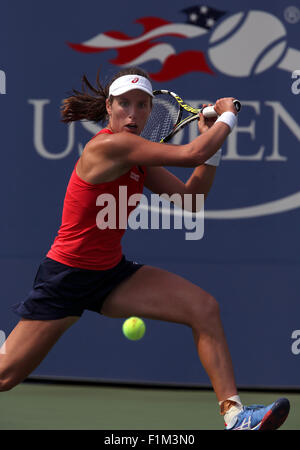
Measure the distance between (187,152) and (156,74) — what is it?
5.91ft

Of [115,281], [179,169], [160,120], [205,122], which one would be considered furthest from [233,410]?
[179,169]

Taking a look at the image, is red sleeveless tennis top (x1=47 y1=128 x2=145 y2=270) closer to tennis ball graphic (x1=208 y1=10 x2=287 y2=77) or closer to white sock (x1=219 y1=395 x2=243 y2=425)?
white sock (x1=219 y1=395 x2=243 y2=425)

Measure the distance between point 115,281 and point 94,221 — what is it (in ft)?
0.84

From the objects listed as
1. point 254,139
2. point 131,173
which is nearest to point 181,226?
point 254,139

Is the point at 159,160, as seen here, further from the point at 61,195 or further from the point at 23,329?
the point at 61,195

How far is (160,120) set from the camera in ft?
11.8

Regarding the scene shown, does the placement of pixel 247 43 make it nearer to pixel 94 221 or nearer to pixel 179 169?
pixel 179 169

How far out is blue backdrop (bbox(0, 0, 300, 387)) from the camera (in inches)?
185

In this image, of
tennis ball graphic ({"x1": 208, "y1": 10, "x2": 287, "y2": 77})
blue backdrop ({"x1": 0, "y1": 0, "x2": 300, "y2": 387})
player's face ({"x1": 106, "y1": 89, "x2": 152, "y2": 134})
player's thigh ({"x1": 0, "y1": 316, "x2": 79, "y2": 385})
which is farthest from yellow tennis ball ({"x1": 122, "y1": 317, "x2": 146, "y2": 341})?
tennis ball graphic ({"x1": 208, "y1": 10, "x2": 287, "y2": 77})

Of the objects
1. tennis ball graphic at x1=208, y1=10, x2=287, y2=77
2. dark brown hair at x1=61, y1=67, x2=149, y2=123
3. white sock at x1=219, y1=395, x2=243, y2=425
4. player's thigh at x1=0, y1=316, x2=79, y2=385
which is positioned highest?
tennis ball graphic at x1=208, y1=10, x2=287, y2=77

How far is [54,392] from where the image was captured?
15.2 ft

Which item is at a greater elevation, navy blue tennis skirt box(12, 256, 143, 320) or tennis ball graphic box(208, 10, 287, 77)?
tennis ball graphic box(208, 10, 287, 77)

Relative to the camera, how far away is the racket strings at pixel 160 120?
11.7 ft

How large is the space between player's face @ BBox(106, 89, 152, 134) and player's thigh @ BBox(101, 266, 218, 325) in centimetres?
56
